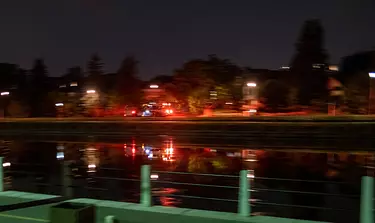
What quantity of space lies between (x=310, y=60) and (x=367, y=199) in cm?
4788

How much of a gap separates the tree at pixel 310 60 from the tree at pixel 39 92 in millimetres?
32173

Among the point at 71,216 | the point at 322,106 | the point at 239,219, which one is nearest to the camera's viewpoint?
the point at 71,216

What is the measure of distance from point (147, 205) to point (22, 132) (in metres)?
35.1

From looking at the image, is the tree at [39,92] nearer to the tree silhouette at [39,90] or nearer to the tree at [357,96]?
the tree silhouette at [39,90]

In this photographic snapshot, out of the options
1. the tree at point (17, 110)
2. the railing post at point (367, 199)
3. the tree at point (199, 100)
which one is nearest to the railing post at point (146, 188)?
the railing post at point (367, 199)

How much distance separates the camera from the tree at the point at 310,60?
50688 millimetres

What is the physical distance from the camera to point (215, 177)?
47.5ft

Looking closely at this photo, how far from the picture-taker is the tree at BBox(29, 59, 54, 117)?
60062mm

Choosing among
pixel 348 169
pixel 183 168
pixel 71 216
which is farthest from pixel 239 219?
pixel 348 169

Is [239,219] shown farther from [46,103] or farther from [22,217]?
[46,103]

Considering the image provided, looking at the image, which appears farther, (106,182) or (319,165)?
(319,165)

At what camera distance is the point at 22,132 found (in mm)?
40156

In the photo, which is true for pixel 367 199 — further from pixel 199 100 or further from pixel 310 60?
pixel 310 60

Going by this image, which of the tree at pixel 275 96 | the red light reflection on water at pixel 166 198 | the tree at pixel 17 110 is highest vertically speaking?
the tree at pixel 275 96
